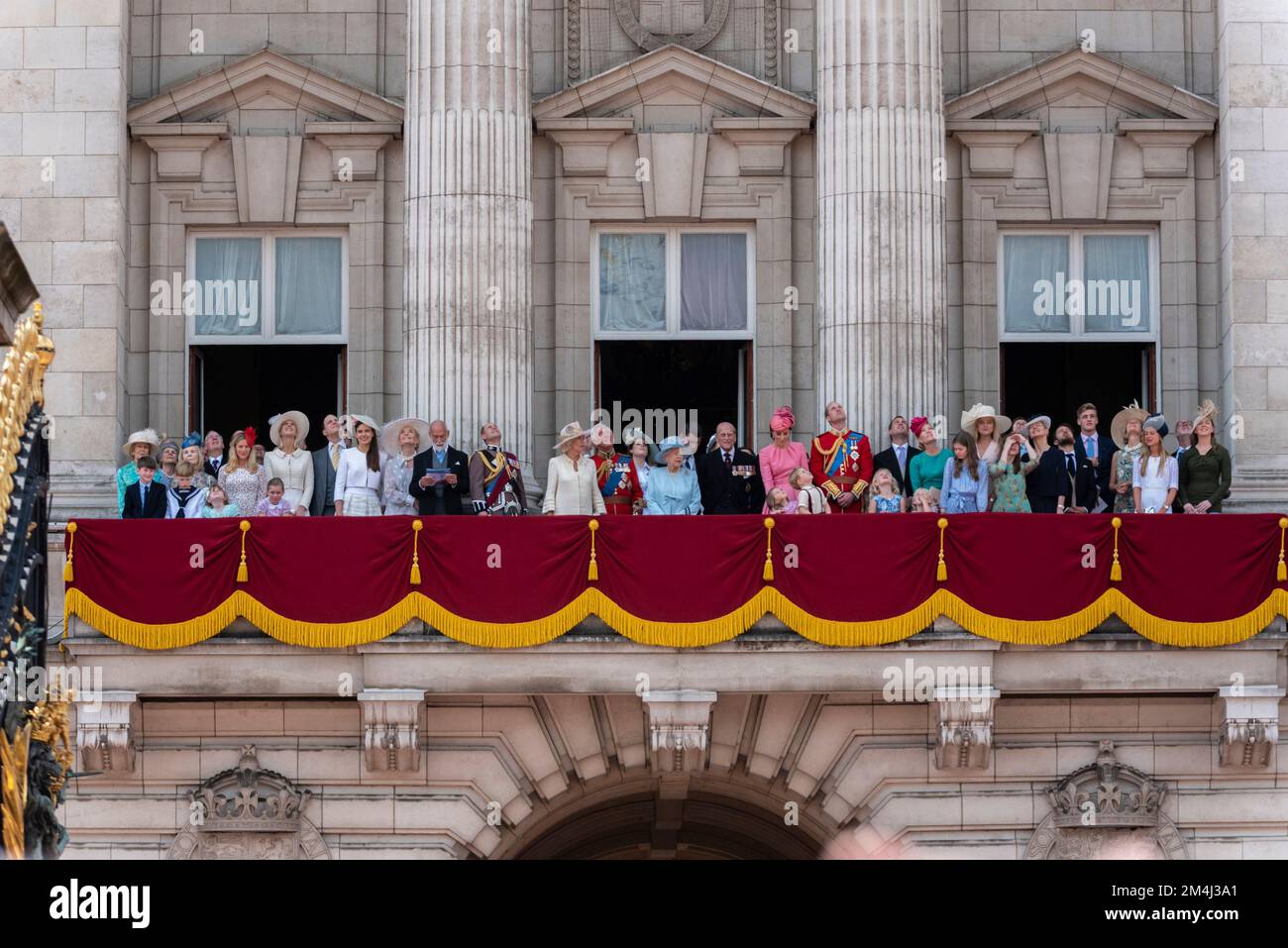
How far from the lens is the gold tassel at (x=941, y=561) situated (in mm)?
31719

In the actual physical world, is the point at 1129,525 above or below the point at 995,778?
above

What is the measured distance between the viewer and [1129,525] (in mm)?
31906

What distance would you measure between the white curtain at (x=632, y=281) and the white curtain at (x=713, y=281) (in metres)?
0.33

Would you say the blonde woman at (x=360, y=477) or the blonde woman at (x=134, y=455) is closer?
the blonde woman at (x=360, y=477)

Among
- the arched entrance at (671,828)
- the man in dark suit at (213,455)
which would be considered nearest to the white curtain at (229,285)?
the man in dark suit at (213,455)

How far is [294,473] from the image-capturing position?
111 feet

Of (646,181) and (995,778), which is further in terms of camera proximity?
(646,181)

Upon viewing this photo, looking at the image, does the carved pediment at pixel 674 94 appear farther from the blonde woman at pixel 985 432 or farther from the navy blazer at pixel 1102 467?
the navy blazer at pixel 1102 467

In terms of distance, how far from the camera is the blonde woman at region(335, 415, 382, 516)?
3306 cm

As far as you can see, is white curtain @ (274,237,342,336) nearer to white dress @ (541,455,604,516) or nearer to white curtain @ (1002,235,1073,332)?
white dress @ (541,455,604,516)

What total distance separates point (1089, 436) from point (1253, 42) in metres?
6.89
